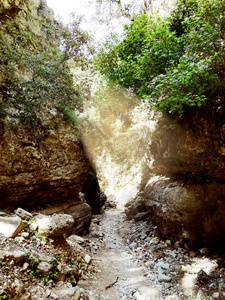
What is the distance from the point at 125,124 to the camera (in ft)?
45.9

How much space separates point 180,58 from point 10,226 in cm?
732

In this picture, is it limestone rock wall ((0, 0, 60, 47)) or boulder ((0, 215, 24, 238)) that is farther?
limestone rock wall ((0, 0, 60, 47))

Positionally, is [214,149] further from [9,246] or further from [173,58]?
[9,246]

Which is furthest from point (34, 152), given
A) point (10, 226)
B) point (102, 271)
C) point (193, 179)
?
point (193, 179)

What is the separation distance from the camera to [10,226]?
15.5ft

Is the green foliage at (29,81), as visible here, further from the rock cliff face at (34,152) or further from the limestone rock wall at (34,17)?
the limestone rock wall at (34,17)

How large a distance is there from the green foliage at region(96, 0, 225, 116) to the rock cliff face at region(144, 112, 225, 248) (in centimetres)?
82

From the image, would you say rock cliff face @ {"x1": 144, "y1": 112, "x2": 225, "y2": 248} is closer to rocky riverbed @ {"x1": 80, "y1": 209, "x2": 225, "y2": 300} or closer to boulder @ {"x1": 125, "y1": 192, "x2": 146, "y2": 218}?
rocky riverbed @ {"x1": 80, "y1": 209, "x2": 225, "y2": 300}

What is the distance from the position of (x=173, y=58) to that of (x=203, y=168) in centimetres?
461

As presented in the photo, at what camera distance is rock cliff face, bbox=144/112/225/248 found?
6082mm

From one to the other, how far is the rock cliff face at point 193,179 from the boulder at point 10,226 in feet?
20.8

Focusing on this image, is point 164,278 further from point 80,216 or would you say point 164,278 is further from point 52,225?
point 80,216

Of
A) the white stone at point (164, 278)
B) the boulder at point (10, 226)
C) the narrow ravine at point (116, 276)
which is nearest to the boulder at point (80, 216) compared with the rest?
the narrow ravine at point (116, 276)

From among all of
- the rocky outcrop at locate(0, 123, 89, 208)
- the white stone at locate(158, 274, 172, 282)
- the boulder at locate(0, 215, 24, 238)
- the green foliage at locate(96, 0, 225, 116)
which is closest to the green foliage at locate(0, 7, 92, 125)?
the rocky outcrop at locate(0, 123, 89, 208)
